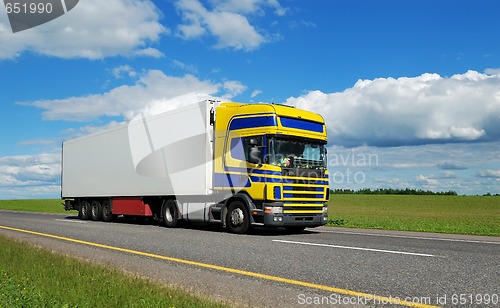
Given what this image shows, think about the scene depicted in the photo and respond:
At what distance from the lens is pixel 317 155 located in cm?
1474

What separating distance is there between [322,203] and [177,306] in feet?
32.1

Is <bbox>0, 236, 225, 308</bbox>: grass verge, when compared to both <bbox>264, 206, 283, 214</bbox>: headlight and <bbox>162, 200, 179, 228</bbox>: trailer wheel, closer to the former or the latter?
<bbox>264, 206, 283, 214</bbox>: headlight

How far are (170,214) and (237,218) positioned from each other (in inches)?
158

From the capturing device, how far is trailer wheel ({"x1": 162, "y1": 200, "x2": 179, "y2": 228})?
684 inches

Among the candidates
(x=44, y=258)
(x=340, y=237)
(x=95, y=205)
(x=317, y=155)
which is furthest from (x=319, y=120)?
(x=95, y=205)

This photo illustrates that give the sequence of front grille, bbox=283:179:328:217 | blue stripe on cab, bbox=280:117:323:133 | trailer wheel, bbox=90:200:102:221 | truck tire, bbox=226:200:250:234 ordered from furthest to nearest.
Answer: trailer wheel, bbox=90:200:102:221, truck tire, bbox=226:200:250:234, blue stripe on cab, bbox=280:117:323:133, front grille, bbox=283:179:328:217

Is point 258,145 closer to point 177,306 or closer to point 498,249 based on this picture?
point 498,249

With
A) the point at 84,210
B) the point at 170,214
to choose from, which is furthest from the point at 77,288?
the point at 84,210

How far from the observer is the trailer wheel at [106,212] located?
21947 millimetres

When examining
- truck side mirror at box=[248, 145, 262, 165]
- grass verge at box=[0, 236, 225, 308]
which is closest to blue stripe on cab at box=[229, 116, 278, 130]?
truck side mirror at box=[248, 145, 262, 165]

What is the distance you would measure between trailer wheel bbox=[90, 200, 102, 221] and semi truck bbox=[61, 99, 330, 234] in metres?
3.09

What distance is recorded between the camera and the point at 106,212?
22.2 metres

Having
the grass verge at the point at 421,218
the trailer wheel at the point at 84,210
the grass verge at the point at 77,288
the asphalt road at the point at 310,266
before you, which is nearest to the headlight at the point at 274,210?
the asphalt road at the point at 310,266

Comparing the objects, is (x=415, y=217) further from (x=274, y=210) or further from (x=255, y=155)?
(x=255, y=155)
